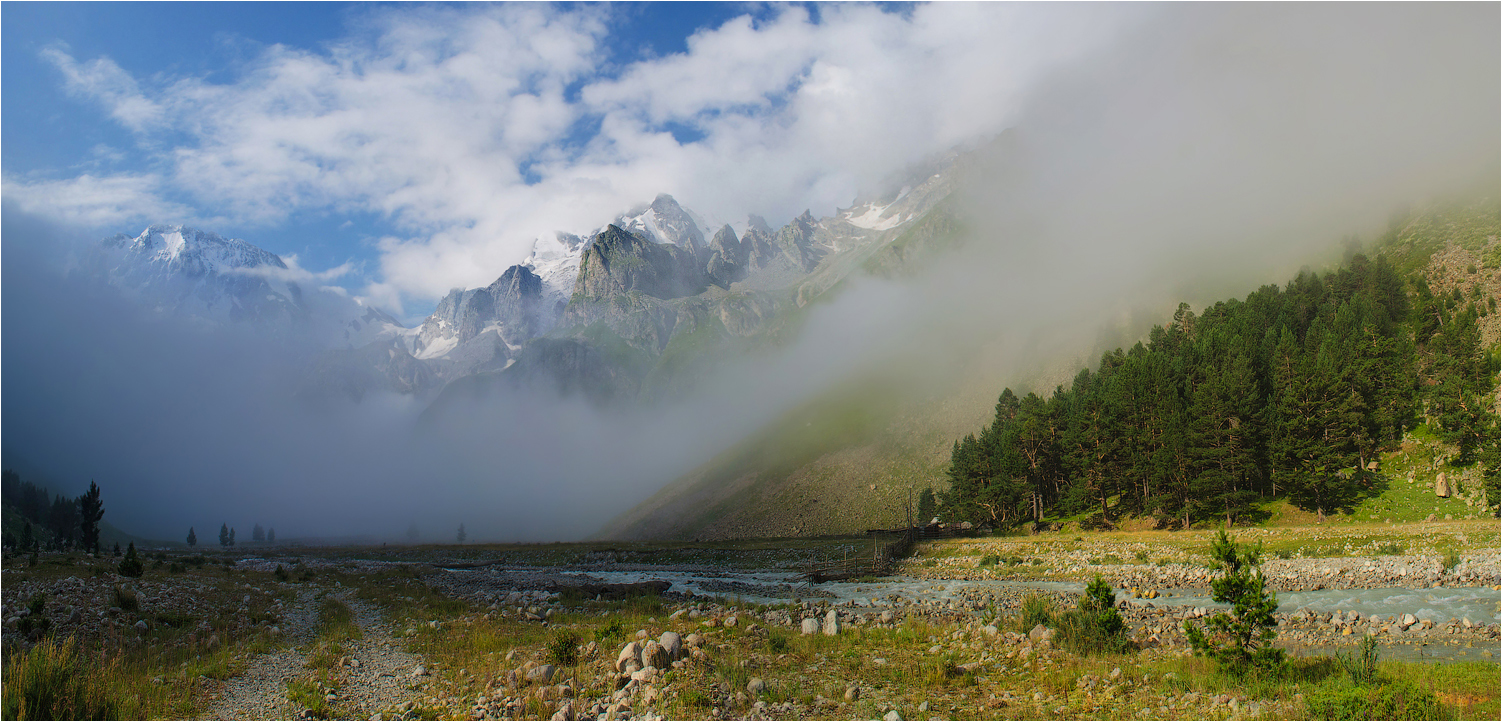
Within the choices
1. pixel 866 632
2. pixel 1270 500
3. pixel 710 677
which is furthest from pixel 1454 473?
pixel 710 677

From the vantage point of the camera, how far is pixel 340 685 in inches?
685

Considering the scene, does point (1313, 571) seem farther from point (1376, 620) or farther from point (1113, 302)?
point (1113, 302)

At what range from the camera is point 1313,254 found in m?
134

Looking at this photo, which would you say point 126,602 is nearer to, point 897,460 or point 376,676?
point 376,676

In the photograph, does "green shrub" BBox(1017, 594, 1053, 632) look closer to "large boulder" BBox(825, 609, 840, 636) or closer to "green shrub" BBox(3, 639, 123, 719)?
"large boulder" BBox(825, 609, 840, 636)

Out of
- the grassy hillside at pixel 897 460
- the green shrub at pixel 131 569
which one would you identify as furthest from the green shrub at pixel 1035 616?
the grassy hillside at pixel 897 460

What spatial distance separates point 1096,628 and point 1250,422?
58.7 m

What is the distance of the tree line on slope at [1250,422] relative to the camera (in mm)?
57250

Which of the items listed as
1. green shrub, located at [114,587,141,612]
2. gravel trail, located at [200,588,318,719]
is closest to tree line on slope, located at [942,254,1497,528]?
gravel trail, located at [200,588,318,719]

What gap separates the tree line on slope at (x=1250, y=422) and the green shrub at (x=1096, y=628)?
49848 millimetres

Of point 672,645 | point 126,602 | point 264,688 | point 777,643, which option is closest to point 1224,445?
point 777,643

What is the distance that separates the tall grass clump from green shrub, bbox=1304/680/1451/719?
2543cm

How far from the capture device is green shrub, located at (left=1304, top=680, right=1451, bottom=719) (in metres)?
11.4

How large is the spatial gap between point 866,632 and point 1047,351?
155 meters
